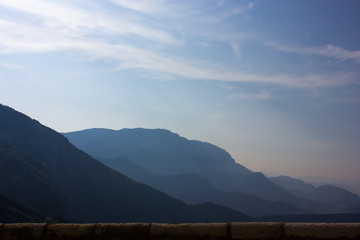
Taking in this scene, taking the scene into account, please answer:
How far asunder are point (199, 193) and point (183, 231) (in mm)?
178250

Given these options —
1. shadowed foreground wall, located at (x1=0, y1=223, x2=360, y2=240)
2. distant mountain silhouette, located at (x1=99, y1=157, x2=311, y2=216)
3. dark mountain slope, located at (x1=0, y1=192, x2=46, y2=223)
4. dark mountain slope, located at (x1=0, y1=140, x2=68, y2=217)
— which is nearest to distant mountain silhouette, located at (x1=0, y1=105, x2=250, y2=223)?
dark mountain slope, located at (x1=0, y1=140, x2=68, y2=217)

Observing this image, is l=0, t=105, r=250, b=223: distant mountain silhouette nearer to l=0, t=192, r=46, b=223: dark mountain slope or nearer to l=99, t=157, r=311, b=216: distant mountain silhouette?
l=0, t=192, r=46, b=223: dark mountain slope

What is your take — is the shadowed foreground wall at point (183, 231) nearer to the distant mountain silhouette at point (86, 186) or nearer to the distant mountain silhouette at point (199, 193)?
the distant mountain silhouette at point (86, 186)

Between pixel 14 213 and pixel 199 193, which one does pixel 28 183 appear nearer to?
pixel 14 213

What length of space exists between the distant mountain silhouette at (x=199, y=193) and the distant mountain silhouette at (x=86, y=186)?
62.7 m

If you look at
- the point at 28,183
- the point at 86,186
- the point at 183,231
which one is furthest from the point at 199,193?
the point at 183,231

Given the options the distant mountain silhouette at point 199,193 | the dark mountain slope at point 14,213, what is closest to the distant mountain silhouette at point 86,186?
the dark mountain slope at point 14,213

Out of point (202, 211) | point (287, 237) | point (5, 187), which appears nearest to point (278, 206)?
point (202, 211)

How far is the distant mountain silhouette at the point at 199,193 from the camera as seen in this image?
566 ft

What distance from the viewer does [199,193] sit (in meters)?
180

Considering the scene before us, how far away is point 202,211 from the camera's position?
108 meters

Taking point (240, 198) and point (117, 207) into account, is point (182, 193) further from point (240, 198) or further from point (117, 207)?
point (117, 207)

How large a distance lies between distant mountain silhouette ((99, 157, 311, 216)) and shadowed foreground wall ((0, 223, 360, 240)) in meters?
169

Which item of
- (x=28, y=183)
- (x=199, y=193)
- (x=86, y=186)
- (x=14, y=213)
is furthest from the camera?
(x=199, y=193)
